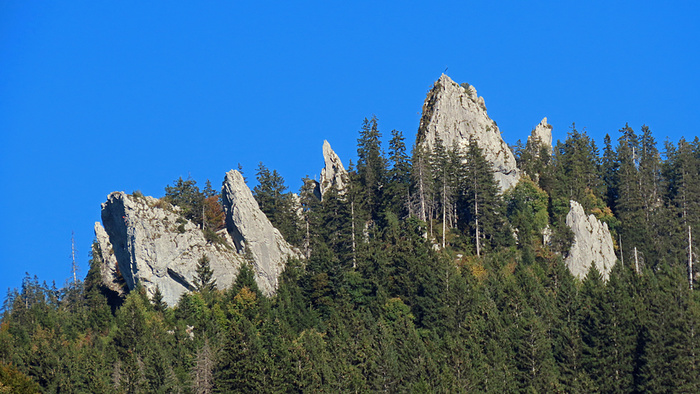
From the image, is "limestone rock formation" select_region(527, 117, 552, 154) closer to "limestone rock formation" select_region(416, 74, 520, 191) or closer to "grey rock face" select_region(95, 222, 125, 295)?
Answer: "limestone rock formation" select_region(416, 74, 520, 191)

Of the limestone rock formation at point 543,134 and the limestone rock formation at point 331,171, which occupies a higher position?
the limestone rock formation at point 543,134

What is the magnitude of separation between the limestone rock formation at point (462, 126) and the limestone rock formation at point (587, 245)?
1079cm

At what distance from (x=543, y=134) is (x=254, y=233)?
49.3 meters

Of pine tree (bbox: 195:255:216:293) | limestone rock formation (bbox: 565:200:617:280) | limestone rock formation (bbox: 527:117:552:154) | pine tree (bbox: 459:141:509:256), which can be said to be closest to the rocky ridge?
pine tree (bbox: 195:255:216:293)

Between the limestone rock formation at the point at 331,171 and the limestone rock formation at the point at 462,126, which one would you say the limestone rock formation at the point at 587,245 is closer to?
the limestone rock formation at the point at 462,126

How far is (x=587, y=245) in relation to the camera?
10200 centimetres

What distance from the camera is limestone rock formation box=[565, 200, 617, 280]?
331 feet

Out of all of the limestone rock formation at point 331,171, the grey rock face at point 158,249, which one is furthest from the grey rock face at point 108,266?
the limestone rock formation at point 331,171

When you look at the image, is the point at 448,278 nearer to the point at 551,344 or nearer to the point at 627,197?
the point at 551,344

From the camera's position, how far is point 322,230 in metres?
109

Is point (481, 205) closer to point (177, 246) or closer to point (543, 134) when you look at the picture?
point (177, 246)

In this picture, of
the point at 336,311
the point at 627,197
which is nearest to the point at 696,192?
the point at 627,197

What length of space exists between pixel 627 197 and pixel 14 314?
68.2 m

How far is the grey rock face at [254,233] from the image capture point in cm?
10112
